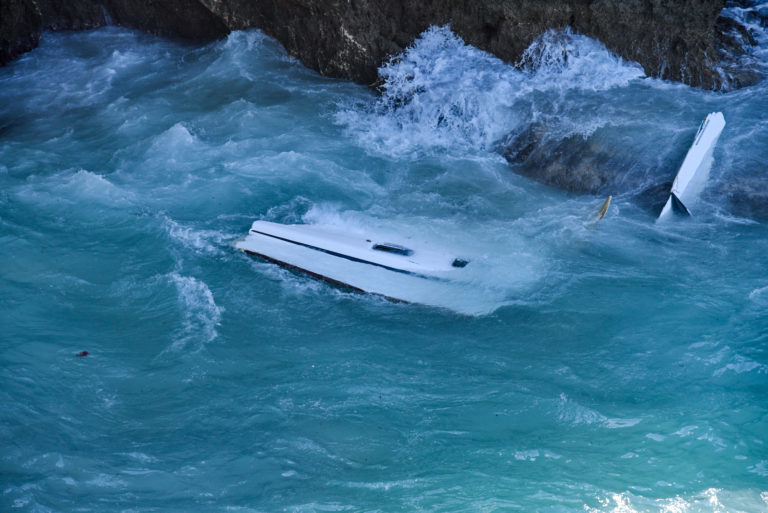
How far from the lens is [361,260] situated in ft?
29.0

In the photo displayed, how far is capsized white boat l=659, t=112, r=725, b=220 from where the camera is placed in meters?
9.73

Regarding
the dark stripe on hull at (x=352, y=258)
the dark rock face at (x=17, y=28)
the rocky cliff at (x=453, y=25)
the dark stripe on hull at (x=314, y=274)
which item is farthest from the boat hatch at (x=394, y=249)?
the dark rock face at (x=17, y=28)

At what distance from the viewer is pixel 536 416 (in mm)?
7051

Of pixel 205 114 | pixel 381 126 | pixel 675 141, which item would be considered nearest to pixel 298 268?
pixel 381 126

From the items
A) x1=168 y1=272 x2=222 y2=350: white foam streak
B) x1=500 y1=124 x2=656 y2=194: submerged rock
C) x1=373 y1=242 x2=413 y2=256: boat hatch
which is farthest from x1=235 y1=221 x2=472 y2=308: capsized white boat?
x1=500 y1=124 x2=656 y2=194: submerged rock

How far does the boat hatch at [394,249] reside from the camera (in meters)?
8.86

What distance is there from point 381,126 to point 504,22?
106 inches

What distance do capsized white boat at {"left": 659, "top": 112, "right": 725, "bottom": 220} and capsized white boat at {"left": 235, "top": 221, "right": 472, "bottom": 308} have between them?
3.09 meters

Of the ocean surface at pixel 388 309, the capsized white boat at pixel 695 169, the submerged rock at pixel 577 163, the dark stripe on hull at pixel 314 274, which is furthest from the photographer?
the submerged rock at pixel 577 163

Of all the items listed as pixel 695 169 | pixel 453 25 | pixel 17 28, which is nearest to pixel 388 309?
pixel 695 169

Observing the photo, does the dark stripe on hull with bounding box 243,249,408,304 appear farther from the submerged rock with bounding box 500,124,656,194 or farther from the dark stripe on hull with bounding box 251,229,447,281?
the submerged rock with bounding box 500,124,656,194

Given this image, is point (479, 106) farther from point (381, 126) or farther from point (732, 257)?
point (732, 257)

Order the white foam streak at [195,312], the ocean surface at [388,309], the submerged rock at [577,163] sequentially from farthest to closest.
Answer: the submerged rock at [577,163], the white foam streak at [195,312], the ocean surface at [388,309]

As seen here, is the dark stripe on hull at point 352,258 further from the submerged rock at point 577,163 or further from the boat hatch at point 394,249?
the submerged rock at point 577,163
